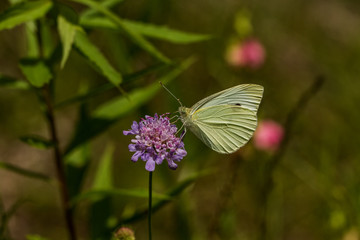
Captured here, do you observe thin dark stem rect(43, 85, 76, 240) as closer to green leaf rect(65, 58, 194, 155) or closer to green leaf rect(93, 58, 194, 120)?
green leaf rect(65, 58, 194, 155)

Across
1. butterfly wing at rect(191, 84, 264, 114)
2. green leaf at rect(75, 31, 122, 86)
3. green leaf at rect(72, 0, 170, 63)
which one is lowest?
butterfly wing at rect(191, 84, 264, 114)

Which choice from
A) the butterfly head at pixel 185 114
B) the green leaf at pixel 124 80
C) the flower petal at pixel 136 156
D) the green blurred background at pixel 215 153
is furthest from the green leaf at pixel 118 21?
the green blurred background at pixel 215 153

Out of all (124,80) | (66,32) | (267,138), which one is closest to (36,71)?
(66,32)

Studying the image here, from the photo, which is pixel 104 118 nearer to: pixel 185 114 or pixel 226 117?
pixel 185 114

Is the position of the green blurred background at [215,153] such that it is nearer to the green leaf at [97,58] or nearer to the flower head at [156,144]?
the green leaf at [97,58]

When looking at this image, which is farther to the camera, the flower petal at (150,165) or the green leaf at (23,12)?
the green leaf at (23,12)

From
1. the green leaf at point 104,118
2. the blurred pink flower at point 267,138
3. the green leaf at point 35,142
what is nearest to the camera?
the green leaf at point 35,142

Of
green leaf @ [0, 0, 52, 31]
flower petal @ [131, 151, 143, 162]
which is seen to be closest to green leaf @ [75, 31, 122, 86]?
green leaf @ [0, 0, 52, 31]

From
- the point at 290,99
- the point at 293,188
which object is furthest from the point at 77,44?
the point at 290,99
